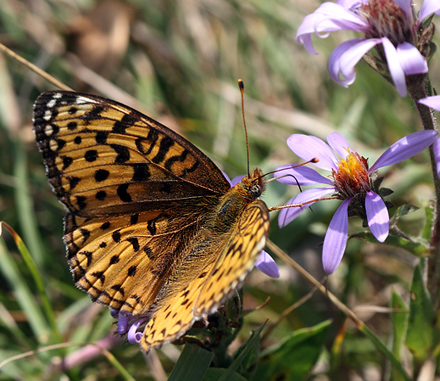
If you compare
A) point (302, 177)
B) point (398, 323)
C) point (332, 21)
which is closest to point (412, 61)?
point (332, 21)

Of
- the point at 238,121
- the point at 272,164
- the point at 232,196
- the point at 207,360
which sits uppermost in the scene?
the point at 238,121

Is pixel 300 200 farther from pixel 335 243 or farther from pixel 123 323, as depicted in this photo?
pixel 123 323

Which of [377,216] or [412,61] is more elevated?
[412,61]

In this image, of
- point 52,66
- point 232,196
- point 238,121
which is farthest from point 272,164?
point 52,66

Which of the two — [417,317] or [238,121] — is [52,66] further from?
[417,317]

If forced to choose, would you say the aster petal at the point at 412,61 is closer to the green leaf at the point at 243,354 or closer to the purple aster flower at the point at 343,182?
the purple aster flower at the point at 343,182

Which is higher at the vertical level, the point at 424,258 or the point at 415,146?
the point at 415,146
